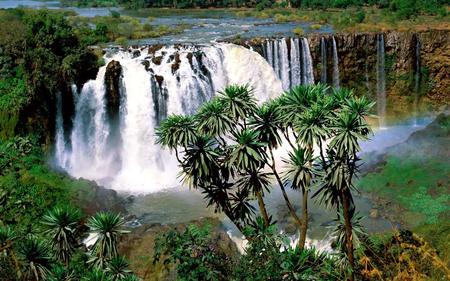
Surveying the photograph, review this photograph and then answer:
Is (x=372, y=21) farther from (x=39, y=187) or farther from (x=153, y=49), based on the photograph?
(x=39, y=187)

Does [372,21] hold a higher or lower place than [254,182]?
higher

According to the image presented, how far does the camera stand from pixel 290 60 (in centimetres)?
3725

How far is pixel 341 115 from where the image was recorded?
50.6ft

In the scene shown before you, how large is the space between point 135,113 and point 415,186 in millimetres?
16223

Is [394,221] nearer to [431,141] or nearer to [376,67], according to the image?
[431,141]

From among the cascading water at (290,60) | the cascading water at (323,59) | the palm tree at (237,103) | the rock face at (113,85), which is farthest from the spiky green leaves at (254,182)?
the cascading water at (323,59)

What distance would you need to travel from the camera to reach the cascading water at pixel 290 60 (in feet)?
120

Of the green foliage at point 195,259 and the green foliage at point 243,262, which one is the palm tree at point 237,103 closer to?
the green foliage at point 243,262

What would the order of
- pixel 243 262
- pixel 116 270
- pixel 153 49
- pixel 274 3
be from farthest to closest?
pixel 274 3 < pixel 153 49 < pixel 116 270 < pixel 243 262

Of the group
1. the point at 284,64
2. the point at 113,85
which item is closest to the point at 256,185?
the point at 113,85

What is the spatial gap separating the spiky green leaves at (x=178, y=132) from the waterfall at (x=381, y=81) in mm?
25694

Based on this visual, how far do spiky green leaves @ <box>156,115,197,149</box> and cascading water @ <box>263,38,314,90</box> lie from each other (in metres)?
20.7

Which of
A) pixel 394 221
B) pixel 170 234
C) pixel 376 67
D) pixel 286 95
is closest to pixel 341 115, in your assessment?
pixel 286 95

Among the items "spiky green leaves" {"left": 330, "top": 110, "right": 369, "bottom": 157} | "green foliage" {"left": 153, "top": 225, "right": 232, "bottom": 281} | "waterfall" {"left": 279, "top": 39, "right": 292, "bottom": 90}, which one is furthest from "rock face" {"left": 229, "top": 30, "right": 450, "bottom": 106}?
"green foliage" {"left": 153, "top": 225, "right": 232, "bottom": 281}
